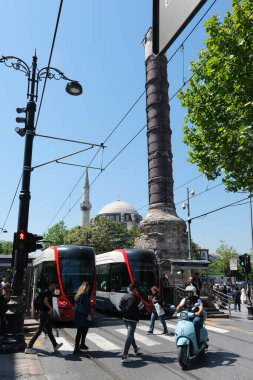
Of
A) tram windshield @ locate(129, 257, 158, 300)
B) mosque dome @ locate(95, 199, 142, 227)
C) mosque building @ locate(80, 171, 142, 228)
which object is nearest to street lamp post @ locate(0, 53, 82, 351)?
tram windshield @ locate(129, 257, 158, 300)

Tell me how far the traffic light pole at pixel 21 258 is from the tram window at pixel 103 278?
26.7 feet

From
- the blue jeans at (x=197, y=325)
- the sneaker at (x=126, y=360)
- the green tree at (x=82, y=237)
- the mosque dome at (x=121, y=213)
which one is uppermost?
the mosque dome at (x=121, y=213)

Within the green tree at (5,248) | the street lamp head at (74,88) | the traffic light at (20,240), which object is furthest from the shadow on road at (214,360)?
the green tree at (5,248)

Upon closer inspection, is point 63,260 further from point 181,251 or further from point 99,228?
point 99,228

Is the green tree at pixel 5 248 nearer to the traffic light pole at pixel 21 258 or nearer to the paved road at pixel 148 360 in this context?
the traffic light pole at pixel 21 258

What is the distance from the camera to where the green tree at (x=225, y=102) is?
1320 centimetres

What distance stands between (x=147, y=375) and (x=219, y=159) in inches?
413

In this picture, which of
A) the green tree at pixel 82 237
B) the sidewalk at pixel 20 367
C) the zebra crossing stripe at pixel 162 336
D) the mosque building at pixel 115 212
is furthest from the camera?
the mosque building at pixel 115 212

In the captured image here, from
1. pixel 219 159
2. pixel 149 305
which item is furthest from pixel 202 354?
pixel 219 159

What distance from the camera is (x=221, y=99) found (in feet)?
48.8

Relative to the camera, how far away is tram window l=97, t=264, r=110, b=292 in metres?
17.3

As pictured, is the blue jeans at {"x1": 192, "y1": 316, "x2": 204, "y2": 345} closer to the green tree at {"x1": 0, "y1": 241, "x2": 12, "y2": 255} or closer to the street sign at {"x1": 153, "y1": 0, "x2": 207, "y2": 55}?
the street sign at {"x1": 153, "y1": 0, "x2": 207, "y2": 55}

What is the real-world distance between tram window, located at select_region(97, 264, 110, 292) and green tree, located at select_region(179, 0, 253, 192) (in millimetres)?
6668

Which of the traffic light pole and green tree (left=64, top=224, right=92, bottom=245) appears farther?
green tree (left=64, top=224, right=92, bottom=245)
